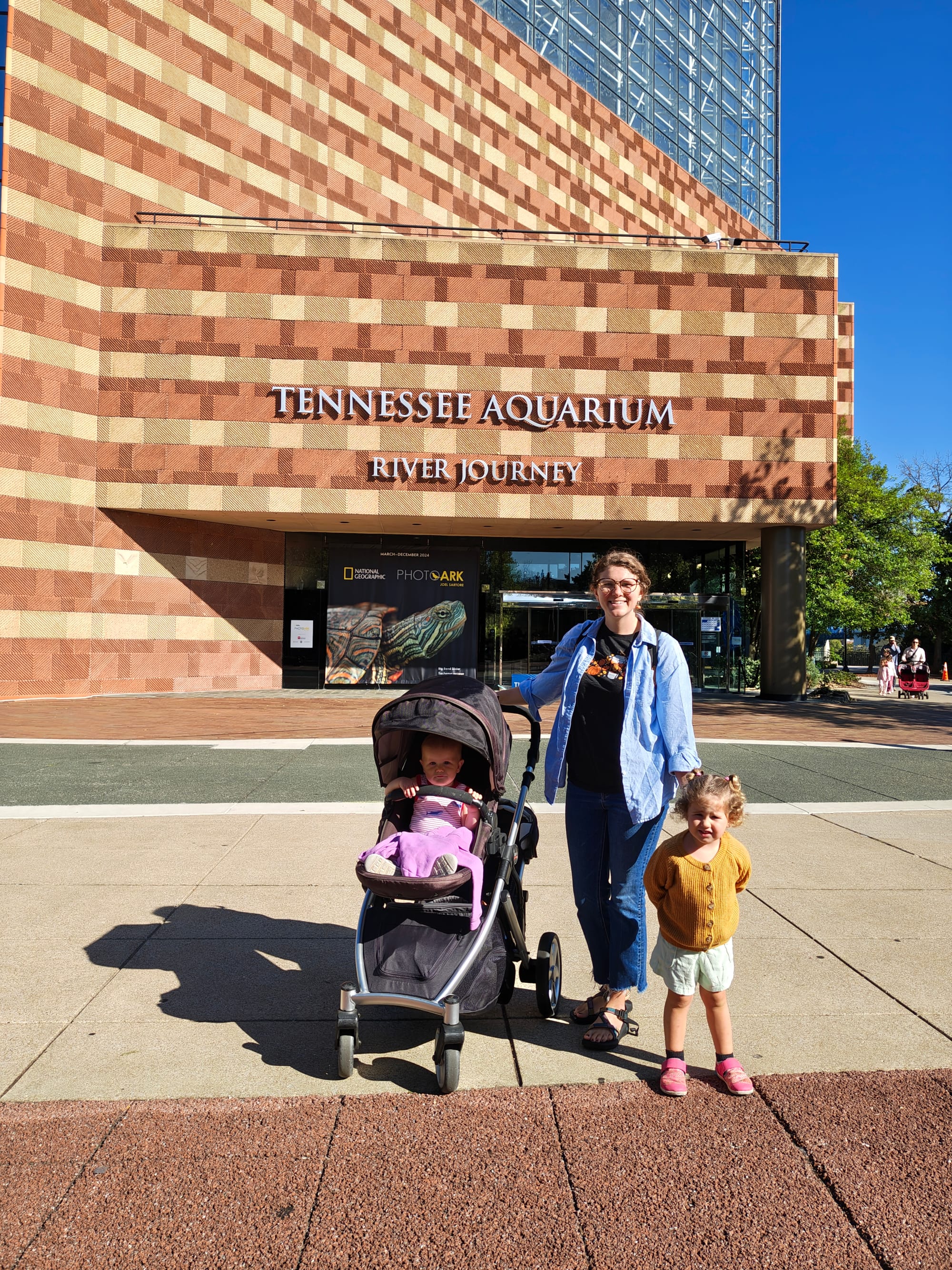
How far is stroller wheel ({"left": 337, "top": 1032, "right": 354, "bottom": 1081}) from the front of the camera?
333 centimetres

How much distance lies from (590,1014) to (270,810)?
16.3 feet

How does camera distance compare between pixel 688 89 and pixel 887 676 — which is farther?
pixel 688 89

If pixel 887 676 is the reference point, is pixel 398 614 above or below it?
above

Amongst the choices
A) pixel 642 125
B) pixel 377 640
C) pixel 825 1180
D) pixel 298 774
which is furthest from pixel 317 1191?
pixel 642 125

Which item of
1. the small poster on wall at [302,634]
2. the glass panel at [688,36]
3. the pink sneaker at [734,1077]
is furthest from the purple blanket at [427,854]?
the glass panel at [688,36]

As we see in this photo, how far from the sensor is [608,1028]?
12.1 feet

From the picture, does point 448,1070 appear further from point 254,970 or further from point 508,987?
point 254,970

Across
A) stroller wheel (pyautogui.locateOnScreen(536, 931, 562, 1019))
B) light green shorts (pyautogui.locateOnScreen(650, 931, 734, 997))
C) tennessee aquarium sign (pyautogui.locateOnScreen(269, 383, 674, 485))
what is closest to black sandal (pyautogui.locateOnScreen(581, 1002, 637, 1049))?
stroller wheel (pyautogui.locateOnScreen(536, 931, 562, 1019))

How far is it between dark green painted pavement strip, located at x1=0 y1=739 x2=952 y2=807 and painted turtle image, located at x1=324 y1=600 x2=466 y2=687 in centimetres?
1227

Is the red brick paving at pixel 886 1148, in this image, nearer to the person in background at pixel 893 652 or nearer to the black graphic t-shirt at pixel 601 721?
the black graphic t-shirt at pixel 601 721

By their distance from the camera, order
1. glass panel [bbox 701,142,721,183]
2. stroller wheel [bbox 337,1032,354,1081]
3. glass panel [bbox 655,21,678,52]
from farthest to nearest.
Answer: glass panel [bbox 701,142,721,183]
glass panel [bbox 655,21,678,52]
stroller wheel [bbox 337,1032,354,1081]

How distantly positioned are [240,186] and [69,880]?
22103mm

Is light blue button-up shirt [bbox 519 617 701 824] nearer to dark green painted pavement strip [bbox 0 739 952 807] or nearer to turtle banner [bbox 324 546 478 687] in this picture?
dark green painted pavement strip [bbox 0 739 952 807]

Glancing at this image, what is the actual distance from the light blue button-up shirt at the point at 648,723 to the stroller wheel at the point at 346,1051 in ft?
4.23
